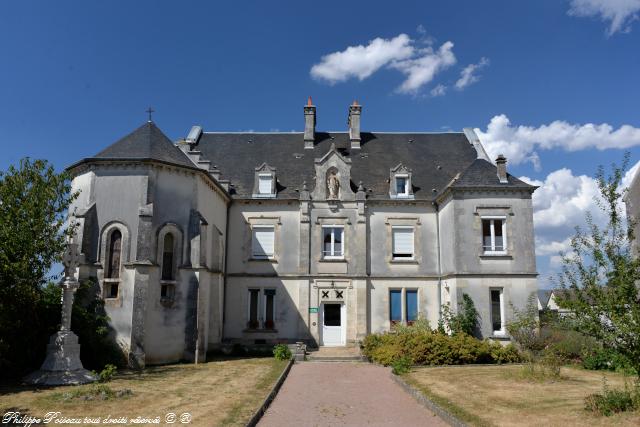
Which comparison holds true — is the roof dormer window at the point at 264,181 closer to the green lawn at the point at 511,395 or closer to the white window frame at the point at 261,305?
the white window frame at the point at 261,305

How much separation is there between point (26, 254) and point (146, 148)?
254 inches

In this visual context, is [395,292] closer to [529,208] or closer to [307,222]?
[307,222]

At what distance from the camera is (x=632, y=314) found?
29.6ft

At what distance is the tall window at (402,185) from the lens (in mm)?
24516

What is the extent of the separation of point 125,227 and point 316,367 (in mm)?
8721

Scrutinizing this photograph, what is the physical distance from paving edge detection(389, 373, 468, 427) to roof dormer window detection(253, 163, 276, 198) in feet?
42.3

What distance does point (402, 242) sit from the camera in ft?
78.7

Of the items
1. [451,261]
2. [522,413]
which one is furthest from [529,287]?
[522,413]

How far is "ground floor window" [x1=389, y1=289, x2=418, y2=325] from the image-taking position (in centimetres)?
2328

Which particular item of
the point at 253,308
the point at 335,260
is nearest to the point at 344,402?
the point at 335,260

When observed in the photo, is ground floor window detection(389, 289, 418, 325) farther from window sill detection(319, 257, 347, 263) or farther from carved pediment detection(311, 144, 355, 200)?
carved pediment detection(311, 144, 355, 200)

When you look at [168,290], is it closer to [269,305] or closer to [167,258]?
[167,258]

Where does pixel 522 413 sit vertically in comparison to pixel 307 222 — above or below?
below

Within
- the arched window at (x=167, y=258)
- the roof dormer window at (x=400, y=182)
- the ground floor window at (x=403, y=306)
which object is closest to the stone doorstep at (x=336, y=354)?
the ground floor window at (x=403, y=306)
